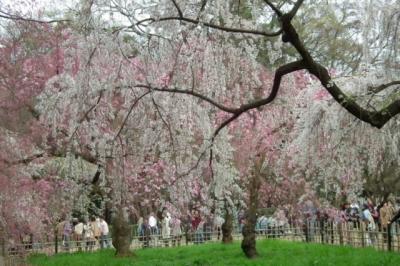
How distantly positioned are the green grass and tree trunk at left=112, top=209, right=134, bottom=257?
0.31 metres

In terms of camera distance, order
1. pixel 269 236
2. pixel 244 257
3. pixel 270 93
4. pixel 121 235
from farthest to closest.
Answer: pixel 269 236, pixel 121 235, pixel 244 257, pixel 270 93

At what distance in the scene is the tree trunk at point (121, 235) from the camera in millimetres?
16000

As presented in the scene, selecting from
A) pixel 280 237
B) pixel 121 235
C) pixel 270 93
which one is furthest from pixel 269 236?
pixel 270 93

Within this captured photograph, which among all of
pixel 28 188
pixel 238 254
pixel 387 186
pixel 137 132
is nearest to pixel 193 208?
pixel 238 254

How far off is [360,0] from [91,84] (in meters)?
4.00

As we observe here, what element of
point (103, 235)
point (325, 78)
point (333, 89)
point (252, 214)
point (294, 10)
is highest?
point (294, 10)

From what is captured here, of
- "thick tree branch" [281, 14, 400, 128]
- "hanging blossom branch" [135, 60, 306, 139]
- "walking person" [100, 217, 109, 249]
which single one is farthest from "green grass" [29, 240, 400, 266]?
"hanging blossom branch" [135, 60, 306, 139]

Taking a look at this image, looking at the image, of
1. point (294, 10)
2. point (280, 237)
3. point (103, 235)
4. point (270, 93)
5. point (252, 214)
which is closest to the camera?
point (294, 10)

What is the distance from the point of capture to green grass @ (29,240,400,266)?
1184 cm

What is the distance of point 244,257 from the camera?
1430 centimetres

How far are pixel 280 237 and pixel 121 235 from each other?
762cm

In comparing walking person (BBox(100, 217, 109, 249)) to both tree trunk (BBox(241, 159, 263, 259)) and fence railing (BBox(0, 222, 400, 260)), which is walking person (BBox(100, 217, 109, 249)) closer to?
fence railing (BBox(0, 222, 400, 260))

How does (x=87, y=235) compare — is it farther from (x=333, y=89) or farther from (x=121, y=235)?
(x=333, y=89)

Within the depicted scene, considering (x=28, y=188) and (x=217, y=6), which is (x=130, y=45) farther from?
(x=28, y=188)
